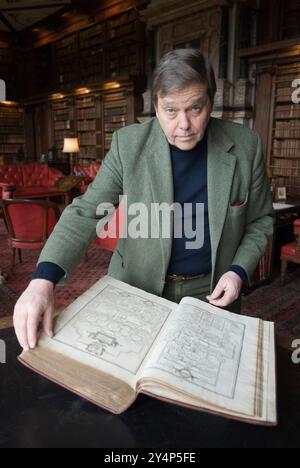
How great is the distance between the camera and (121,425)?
2.26 feet

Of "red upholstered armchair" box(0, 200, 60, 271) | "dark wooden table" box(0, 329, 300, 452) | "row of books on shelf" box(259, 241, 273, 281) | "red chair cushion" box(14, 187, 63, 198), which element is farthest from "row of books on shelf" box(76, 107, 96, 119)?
"dark wooden table" box(0, 329, 300, 452)

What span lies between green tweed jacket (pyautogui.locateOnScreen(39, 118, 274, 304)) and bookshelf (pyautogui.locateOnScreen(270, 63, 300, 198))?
199 inches

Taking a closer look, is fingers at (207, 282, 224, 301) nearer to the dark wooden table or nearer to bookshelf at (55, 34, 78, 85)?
the dark wooden table

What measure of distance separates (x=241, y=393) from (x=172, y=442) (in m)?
0.15

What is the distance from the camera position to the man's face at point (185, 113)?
100 centimetres

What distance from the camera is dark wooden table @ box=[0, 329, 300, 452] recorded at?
0.65 meters

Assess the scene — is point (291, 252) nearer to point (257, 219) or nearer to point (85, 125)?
point (257, 219)

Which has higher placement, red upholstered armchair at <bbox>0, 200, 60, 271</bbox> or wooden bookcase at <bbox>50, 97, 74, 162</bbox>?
wooden bookcase at <bbox>50, 97, 74, 162</bbox>

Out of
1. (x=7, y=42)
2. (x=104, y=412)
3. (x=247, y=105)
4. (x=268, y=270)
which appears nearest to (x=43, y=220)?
(x=268, y=270)

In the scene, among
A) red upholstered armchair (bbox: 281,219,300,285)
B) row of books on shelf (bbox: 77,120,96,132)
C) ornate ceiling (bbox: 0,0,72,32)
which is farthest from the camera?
row of books on shelf (bbox: 77,120,96,132)

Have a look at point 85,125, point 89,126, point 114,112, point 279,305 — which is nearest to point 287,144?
point 279,305

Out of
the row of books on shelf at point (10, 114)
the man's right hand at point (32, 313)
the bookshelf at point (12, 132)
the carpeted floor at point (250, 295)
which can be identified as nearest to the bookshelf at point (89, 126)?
the bookshelf at point (12, 132)

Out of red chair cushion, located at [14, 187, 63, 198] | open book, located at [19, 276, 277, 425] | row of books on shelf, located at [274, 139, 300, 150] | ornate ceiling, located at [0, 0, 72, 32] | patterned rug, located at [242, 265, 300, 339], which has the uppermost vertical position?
ornate ceiling, located at [0, 0, 72, 32]
